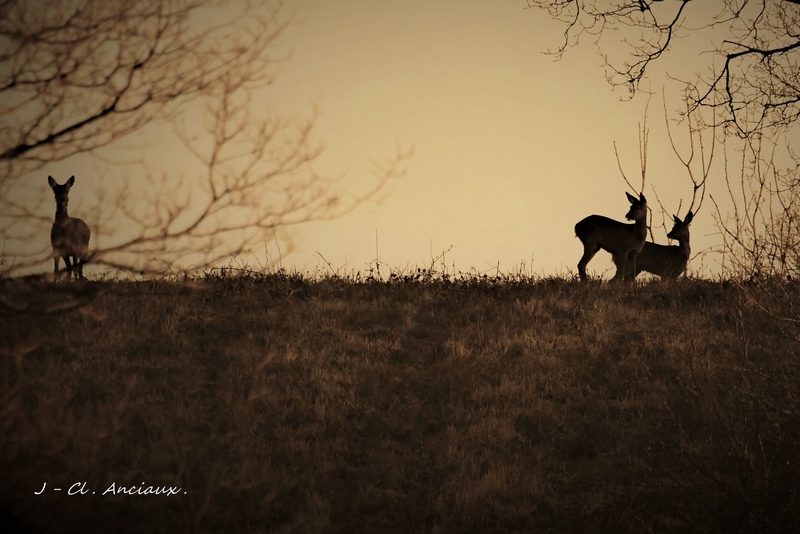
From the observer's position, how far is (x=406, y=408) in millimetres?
9633

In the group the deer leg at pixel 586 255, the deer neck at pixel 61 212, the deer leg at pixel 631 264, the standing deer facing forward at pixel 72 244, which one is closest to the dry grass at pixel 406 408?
the standing deer facing forward at pixel 72 244

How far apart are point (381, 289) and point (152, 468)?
280 inches

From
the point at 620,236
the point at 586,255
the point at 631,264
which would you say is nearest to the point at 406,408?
the point at 586,255

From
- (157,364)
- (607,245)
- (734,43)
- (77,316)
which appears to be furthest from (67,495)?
(607,245)

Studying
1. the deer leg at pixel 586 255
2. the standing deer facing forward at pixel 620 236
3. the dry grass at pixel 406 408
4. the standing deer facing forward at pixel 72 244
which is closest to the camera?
the standing deer facing forward at pixel 72 244

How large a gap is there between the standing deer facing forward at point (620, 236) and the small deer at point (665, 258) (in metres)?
0.16

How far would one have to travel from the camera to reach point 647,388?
1016 centimetres

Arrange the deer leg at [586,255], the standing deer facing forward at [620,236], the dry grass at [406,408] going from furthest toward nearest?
1. the standing deer facing forward at [620,236]
2. the deer leg at [586,255]
3. the dry grass at [406,408]

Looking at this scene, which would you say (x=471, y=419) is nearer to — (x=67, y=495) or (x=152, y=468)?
(x=152, y=468)

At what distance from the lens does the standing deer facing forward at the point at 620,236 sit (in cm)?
1800

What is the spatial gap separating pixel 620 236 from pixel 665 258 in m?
1.28

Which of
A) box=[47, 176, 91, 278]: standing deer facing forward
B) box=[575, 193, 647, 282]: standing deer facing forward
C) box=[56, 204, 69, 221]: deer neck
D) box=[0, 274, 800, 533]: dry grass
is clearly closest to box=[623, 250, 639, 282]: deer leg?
box=[575, 193, 647, 282]: standing deer facing forward

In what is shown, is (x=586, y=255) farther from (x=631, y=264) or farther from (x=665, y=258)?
(x=665, y=258)

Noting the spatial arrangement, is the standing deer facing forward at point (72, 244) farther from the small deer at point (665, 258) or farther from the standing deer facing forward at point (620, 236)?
the small deer at point (665, 258)
